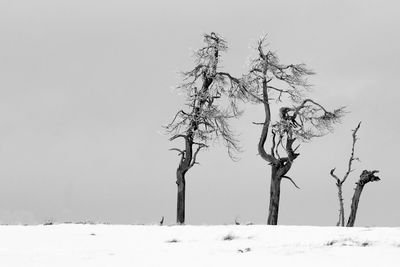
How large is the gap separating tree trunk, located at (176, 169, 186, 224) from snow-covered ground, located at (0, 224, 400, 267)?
10330 mm

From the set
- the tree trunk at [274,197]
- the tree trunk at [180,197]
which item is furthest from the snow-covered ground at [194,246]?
the tree trunk at [274,197]

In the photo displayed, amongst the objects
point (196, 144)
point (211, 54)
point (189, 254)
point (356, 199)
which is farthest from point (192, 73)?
point (189, 254)

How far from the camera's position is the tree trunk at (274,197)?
103 feet

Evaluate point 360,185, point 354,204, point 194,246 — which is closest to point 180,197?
point 354,204

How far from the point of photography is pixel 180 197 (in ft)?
105

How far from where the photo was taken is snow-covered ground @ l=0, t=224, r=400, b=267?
12.7 m

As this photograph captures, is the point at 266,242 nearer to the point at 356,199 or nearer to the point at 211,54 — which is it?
the point at 356,199

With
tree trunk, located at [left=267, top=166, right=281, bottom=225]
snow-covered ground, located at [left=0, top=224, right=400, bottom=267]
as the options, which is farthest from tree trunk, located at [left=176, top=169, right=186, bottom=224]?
snow-covered ground, located at [left=0, top=224, right=400, bottom=267]

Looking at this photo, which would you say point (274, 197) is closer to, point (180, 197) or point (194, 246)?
point (180, 197)

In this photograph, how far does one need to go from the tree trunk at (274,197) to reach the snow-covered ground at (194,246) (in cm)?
1099

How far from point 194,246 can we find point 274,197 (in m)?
16.6

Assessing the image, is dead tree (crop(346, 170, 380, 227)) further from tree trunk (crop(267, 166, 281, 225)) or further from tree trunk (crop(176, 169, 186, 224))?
tree trunk (crop(176, 169, 186, 224))

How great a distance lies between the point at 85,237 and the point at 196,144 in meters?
14.6

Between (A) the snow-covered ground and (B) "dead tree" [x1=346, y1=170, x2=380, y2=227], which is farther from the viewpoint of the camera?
(B) "dead tree" [x1=346, y1=170, x2=380, y2=227]
